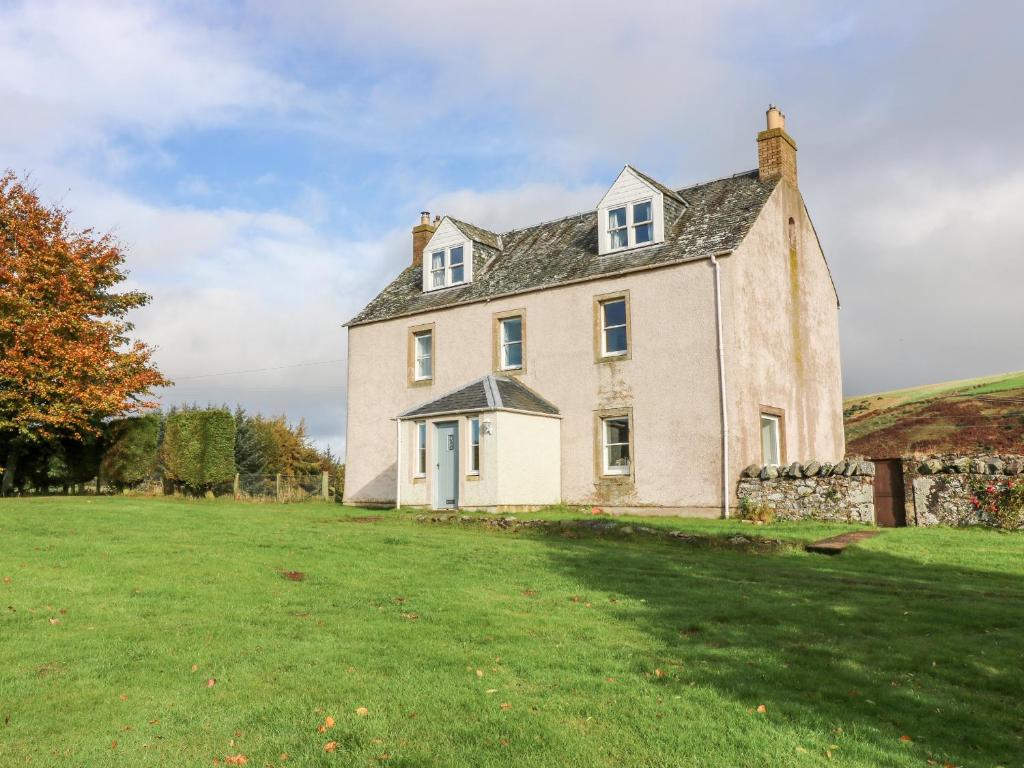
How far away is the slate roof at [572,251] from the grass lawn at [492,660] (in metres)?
12.5

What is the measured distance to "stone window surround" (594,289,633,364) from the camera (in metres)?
24.2

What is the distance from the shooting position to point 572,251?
89.8 feet

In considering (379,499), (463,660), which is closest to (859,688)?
(463,660)

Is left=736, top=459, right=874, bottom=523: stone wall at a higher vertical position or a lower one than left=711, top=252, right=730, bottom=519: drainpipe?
lower

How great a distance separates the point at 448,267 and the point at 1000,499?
18988mm

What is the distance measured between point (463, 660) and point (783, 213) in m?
22.1

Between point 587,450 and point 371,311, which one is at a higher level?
point 371,311

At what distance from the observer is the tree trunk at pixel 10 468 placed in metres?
28.8

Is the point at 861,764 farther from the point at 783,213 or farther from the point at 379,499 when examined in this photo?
the point at 379,499

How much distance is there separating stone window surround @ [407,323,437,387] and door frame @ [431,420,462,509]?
12.6 feet

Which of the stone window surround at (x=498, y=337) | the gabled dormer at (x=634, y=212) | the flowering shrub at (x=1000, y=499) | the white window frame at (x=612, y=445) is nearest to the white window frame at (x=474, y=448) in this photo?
the stone window surround at (x=498, y=337)

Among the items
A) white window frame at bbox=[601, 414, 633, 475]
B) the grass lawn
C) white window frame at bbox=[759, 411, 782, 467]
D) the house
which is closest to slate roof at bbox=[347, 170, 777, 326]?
the house

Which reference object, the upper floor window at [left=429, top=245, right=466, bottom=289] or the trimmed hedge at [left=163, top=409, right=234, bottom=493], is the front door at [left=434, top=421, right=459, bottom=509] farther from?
the trimmed hedge at [left=163, top=409, right=234, bottom=493]

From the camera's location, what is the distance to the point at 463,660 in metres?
7.18
